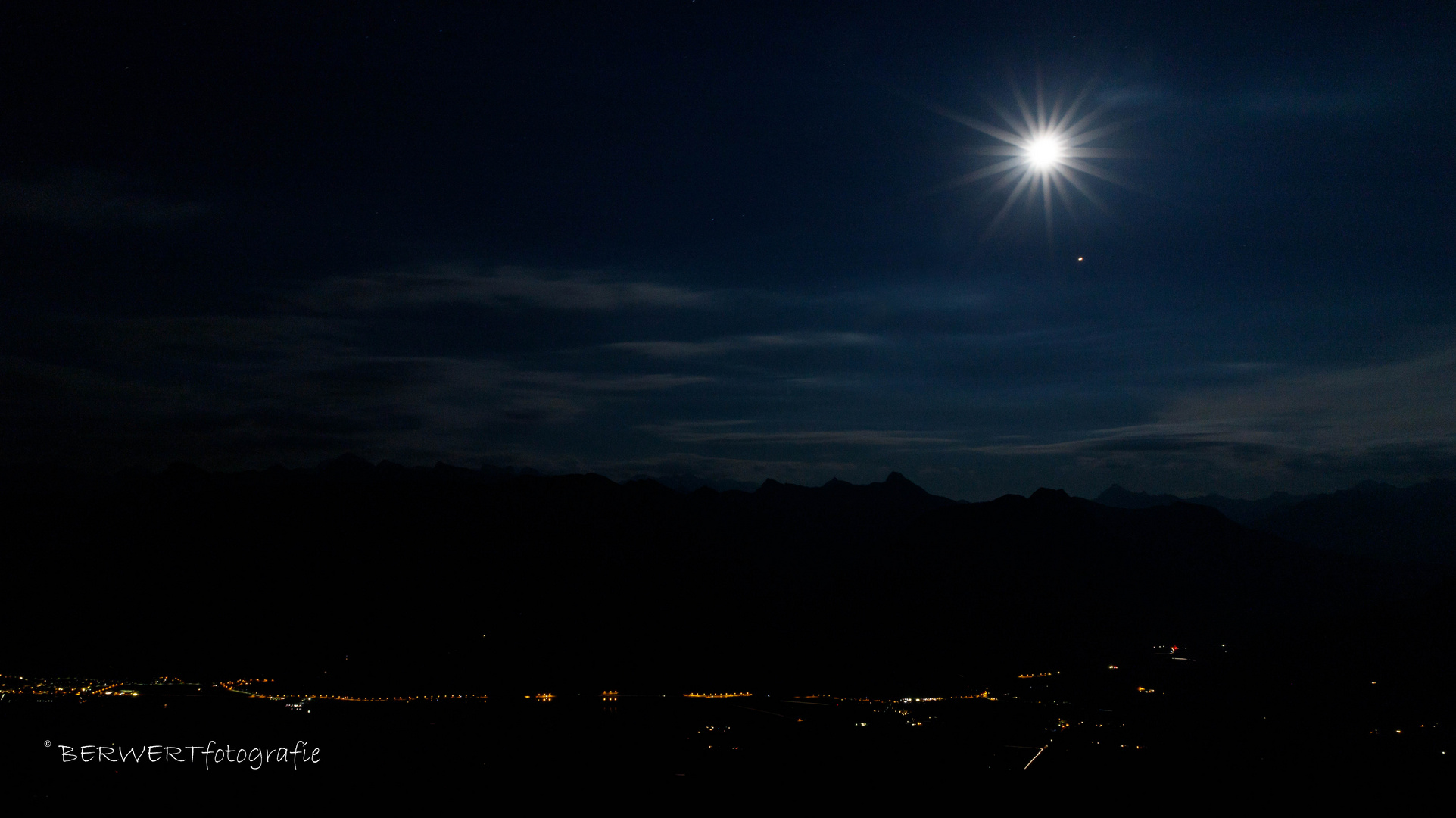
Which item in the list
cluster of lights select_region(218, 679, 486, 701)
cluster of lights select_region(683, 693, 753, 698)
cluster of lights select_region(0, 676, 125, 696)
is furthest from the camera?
cluster of lights select_region(683, 693, 753, 698)

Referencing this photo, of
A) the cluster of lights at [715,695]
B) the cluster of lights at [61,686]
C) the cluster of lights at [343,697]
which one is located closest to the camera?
the cluster of lights at [61,686]

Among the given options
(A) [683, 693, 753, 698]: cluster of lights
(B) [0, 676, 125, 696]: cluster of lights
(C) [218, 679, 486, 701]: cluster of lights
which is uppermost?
(B) [0, 676, 125, 696]: cluster of lights

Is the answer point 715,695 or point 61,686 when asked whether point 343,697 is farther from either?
point 715,695

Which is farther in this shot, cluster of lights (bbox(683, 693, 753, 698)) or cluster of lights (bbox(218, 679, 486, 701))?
cluster of lights (bbox(683, 693, 753, 698))

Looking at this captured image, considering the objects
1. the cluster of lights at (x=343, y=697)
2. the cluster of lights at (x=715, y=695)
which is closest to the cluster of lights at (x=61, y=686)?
the cluster of lights at (x=343, y=697)

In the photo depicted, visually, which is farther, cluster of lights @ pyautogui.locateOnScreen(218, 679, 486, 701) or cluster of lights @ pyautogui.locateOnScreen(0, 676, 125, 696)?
cluster of lights @ pyautogui.locateOnScreen(218, 679, 486, 701)

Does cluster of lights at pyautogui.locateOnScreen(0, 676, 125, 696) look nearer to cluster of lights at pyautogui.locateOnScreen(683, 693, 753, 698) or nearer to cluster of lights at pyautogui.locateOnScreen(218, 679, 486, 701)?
cluster of lights at pyautogui.locateOnScreen(218, 679, 486, 701)

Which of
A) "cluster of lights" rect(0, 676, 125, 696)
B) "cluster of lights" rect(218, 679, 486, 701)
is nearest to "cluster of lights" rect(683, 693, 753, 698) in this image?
"cluster of lights" rect(218, 679, 486, 701)

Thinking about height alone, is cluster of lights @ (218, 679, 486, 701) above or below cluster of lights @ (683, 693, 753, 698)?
above

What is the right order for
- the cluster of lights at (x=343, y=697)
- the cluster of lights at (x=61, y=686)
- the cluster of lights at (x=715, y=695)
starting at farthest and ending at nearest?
the cluster of lights at (x=715, y=695) → the cluster of lights at (x=343, y=697) → the cluster of lights at (x=61, y=686)

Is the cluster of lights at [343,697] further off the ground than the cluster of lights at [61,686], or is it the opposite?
the cluster of lights at [61,686]

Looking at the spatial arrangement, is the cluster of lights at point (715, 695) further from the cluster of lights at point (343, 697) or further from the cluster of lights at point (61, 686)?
the cluster of lights at point (61, 686)

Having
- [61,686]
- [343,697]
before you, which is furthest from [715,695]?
[61,686]

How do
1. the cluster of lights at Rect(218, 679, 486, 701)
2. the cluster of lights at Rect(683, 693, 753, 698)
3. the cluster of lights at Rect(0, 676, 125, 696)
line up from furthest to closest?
the cluster of lights at Rect(683, 693, 753, 698), the cluster of lights at Rect(218, 679, 486, 701), the cluster of lights at Rect(0, 676, 125, 696)
